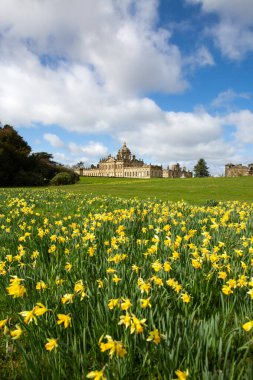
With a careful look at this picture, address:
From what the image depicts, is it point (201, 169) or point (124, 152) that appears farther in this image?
point (124, 152)

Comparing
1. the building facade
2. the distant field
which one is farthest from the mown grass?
the building facade

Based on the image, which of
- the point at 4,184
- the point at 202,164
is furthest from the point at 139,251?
the point at 202,164

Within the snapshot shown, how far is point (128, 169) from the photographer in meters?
178

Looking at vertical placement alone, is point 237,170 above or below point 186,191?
above

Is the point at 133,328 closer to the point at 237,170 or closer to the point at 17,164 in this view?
the point at 17,164

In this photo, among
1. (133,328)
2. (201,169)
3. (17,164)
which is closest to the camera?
(133,328)

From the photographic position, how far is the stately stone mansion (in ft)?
569

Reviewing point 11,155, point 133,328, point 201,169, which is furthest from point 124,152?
point 133,328

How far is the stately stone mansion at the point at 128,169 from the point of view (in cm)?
17350

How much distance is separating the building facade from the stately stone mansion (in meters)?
58.6

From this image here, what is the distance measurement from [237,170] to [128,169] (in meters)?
77.3

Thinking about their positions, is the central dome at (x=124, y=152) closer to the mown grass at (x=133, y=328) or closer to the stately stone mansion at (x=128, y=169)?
the stately stone mansion at (x=128, y=169)

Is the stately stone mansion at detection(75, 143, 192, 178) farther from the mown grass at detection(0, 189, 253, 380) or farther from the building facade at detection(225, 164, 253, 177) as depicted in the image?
the mown grass at detection(0, 189, 253, 380)

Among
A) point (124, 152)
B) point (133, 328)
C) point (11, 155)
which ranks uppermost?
point (124, 152)
